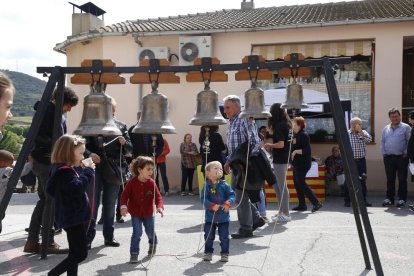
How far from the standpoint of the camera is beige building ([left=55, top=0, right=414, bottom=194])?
13.4 meters

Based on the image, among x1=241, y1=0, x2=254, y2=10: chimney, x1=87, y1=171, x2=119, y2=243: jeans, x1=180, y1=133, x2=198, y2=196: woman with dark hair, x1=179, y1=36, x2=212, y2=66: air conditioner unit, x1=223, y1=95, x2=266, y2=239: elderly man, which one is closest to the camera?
x1=87, y1=171, x2=119, y2=243: jeans

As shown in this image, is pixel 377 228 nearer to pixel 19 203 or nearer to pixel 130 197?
pixel 130 197

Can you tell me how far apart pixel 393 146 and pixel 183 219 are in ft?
14.9

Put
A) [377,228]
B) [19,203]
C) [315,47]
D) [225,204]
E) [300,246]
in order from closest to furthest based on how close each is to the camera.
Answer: [225,204]
[300,246]
[377,228]
[19,203]
[315,47]

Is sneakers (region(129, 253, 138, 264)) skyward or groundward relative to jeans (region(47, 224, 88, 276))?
groundward

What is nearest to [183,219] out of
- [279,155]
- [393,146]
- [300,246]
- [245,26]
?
[279,155]

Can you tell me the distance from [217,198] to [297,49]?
9.02 meters

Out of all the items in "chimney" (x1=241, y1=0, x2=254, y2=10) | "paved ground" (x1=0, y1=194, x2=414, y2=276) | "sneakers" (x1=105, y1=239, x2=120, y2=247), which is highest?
"chimney" (x1=241, y1=0, x2=254, y2=10)

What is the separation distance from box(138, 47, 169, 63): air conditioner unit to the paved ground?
22.4 ft

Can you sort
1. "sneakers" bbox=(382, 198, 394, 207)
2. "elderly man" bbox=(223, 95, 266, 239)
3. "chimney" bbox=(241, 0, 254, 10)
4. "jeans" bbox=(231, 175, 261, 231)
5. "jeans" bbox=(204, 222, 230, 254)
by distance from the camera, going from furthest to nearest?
"chimney" bbox=(241, 0, 254, 10) → "sneakers" bbox=(382, 198, 394, 207) → "jeans" bbox=(231, 175, 261, 231) → "elderly man" bbox=(223, 95, 266, 239) → "jeans" bbox=(204, 222, 230, 254)

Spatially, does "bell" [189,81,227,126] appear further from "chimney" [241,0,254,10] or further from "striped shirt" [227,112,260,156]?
"chimney" [241,0,254,10]

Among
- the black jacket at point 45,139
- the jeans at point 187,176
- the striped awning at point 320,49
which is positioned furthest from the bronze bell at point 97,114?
the striped awning at point 320,49

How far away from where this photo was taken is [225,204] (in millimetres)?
5824

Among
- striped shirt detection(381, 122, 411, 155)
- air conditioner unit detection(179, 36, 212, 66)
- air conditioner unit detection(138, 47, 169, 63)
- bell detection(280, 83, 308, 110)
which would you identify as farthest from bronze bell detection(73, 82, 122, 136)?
air conditioner unit detection(138, 47, 169, 63)
